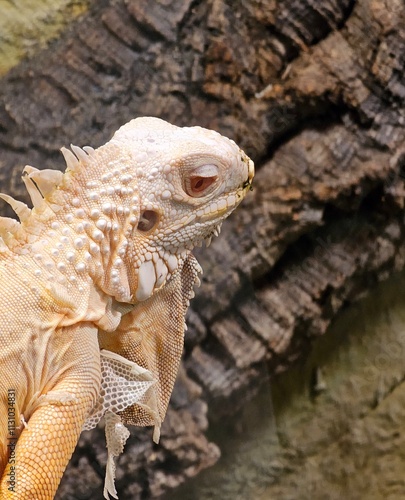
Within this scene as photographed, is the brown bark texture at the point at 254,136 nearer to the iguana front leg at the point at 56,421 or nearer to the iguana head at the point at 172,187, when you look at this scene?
the iguana head at the point at 172,187

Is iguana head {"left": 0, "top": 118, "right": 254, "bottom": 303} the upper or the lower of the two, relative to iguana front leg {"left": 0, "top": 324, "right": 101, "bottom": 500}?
upper

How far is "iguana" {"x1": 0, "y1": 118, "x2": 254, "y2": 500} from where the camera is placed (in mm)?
997

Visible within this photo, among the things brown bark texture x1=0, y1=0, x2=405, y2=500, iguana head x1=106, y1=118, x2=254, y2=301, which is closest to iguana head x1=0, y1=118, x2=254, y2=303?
iguana head x1=106, y1=118, x2=254, y2=301

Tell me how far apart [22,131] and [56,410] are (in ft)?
2.98

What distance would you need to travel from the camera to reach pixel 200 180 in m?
1.15

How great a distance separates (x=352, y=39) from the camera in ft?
6.51

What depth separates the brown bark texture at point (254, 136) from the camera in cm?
176

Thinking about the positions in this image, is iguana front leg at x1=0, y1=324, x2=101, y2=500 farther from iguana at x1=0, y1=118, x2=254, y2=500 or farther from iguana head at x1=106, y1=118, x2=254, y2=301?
iguana head at x1=106, y1=118, x2=254, y2=301

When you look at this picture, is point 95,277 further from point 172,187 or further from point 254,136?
point 254,136

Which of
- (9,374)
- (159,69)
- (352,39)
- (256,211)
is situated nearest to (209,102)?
(159,69)

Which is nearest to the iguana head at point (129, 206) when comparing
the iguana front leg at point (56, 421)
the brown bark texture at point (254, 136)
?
the iguana front leg at point (56, 421)

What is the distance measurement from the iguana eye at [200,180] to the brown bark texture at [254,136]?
67 centimetres

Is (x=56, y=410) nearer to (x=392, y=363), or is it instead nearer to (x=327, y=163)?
(x=327, y=163)

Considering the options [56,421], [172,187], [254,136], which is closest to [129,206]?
[172,187]
